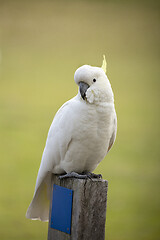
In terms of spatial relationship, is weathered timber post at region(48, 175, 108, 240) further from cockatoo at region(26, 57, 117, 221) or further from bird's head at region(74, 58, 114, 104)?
bird's head at region(74, 58, 114, 104)

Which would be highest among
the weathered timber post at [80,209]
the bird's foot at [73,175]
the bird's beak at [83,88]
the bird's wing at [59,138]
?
the bird's beak at [83,88]

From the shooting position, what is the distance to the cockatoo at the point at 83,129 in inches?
69.1

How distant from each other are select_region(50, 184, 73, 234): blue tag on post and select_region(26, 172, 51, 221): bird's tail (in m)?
0.15

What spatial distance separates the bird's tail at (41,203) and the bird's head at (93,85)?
1.98ft

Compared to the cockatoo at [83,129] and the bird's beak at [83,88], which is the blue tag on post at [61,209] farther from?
the bird's beak at [83,88]

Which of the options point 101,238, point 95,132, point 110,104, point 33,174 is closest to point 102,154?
point 95,132

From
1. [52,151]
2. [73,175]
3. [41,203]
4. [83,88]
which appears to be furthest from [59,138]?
[41,203]

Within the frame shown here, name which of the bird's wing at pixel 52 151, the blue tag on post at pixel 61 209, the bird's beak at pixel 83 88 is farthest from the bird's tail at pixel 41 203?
the bird's beak at pixel 83 88

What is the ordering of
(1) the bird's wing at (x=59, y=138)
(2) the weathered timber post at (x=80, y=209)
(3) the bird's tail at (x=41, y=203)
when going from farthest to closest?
(3) the bird's tail at (x=41, y=203) → (1) the bird's wing at (x=59, y=138) → (2) the weathered timber post at (x=80, y=209)

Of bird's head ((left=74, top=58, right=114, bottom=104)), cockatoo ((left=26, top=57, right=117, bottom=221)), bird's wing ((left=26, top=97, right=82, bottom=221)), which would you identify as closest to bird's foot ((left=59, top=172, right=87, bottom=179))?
cockatoo ((left=26, top=57, right=117, bottom=221))

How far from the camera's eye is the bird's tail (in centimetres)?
205

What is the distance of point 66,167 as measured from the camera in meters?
1.88

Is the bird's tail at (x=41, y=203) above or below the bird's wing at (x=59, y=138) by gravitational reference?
below

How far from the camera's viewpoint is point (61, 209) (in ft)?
6.00
